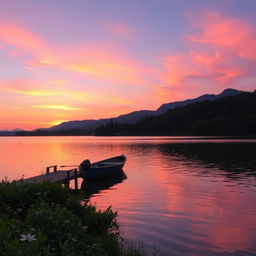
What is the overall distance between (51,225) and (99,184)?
93.0 ft

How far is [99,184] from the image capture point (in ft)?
120

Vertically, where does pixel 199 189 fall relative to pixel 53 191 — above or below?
below

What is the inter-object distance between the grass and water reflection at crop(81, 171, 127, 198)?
17.9m

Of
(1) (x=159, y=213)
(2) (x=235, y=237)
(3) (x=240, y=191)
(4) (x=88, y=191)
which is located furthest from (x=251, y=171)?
(2) (x=235, y=237)

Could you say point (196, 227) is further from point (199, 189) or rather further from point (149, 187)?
point (149, 187)

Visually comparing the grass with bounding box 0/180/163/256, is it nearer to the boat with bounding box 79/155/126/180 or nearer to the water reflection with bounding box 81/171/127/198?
the water reflection with bounding box 81/171/127/198

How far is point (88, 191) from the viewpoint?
32.9 metres

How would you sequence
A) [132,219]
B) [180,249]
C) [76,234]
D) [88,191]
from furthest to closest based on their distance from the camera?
1. [88,191]
2. [132,219]
3. [180,249]
4. [76,234]

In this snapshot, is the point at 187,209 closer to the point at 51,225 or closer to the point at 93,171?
the point at 51,225

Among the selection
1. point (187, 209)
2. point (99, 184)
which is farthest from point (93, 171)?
point (187, 209)

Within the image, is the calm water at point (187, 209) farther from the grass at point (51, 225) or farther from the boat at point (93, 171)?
the grass at point (51, 225)

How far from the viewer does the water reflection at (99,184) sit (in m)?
32.9

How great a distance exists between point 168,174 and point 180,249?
28715mm

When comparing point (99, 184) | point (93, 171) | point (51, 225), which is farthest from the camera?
point (93, 171)
